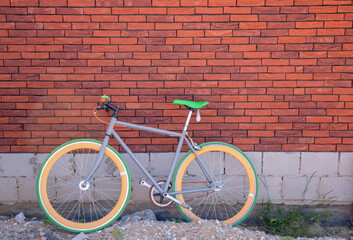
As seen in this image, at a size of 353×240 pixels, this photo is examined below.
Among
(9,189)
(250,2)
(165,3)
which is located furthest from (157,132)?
(9,189)

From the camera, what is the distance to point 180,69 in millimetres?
3771

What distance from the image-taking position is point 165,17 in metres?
3.70

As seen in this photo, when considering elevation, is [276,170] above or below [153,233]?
above

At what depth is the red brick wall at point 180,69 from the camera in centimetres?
370

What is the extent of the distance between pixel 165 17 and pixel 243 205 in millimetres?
2415

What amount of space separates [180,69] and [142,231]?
71.9 inches

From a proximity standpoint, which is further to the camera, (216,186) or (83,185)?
(216,186)

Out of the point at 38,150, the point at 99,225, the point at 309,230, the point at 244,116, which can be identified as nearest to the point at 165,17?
the point at 244,116

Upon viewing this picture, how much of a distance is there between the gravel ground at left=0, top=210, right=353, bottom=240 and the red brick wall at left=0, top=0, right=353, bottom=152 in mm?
866

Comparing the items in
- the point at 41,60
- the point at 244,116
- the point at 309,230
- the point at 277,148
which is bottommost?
the point at 309,230

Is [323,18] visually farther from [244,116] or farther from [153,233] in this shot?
[153,233]

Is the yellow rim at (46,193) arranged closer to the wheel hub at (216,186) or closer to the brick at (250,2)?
the wheel hub at (216,186)

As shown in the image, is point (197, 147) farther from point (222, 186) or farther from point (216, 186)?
point (222, 186)

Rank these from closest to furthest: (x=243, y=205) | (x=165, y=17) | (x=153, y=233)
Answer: (x=153, y=233), (x=165, y=17), (x=243, y=205)
